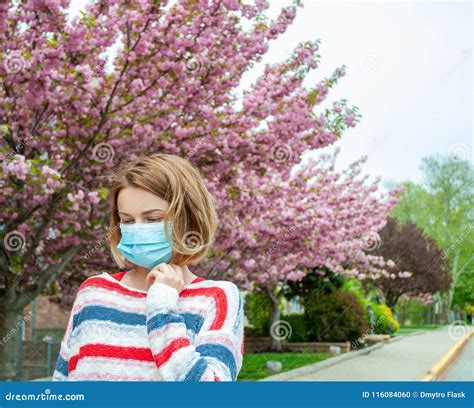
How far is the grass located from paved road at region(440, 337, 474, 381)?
121 inches

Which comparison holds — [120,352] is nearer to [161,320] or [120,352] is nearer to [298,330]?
[161,320]

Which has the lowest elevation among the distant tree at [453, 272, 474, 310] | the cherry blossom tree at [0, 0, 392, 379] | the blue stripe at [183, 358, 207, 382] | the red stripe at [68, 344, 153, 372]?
the distant tree at [453, 272, 474, 310]

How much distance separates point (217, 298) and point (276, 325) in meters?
17.8

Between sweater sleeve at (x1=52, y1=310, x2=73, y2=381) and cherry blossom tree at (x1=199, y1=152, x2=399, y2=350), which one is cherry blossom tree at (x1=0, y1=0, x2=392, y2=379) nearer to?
cherry blossom tree at (x1=199, y1=152, x2=399, y2=350)

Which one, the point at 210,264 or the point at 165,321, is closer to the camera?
the point at 165,321

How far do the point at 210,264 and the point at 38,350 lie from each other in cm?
599

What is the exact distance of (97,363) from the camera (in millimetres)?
1732

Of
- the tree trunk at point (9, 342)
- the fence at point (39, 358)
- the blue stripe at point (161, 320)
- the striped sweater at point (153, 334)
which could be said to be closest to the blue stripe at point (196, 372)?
the striped sweater at point (153, 334)

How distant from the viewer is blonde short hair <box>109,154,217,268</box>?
1757mm

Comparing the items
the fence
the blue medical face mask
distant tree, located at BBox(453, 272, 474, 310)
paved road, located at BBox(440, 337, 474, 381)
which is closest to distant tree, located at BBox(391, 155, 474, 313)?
distant tree, located at BBox(453, 272, 474, 310)

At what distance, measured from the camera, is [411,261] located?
31.0 m

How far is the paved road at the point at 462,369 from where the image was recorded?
504 inches
